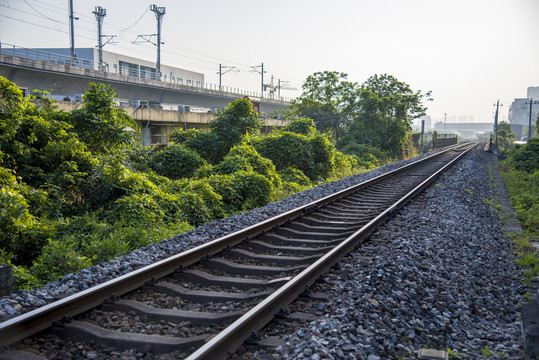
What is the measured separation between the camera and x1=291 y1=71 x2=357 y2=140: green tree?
3453 centimetres

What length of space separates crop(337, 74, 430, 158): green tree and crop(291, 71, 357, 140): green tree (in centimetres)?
91

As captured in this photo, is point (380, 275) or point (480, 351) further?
point (380, 275)

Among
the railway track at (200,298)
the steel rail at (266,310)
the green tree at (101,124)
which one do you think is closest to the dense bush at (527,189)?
the railway track at (200,298)

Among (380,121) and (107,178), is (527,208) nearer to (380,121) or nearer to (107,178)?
(107,178)

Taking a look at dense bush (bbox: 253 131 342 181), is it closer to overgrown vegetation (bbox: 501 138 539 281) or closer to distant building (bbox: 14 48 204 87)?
overgrown vegetation (bbox: 501 138 539 281)

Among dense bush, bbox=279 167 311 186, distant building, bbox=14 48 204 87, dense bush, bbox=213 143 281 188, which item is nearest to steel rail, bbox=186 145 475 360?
dense bush, bbox=213 143 281 188

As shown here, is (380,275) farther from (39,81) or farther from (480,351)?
(39,81)

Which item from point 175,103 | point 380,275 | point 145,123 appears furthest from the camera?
point 175,103

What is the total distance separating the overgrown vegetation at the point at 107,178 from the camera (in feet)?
21.6

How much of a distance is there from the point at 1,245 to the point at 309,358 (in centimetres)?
561

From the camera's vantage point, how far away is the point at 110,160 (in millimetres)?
10031

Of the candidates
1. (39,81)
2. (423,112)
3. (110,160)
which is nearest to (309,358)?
(110,160)

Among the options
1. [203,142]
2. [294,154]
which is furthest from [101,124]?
[294,154]

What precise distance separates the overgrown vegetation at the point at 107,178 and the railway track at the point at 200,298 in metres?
1.52
